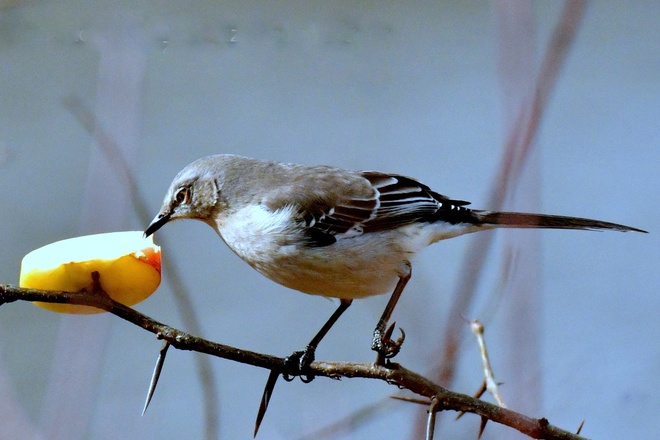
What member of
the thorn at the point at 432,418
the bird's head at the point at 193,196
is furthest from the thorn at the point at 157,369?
the bird's head at the point at 193,196

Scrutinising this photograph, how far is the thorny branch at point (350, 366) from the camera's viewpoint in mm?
1901

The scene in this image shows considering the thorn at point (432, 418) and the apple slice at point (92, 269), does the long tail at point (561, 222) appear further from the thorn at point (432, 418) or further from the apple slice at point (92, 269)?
the apple slice at point (92, 269)

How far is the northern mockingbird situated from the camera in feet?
11.0

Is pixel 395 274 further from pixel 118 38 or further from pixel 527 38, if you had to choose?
pixel 527 38

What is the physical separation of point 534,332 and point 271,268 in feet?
5.94

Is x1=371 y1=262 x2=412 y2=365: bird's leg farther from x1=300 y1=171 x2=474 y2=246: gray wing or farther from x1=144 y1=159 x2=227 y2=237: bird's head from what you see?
x1=144 y1=159 x2=227 y2=237: bird's head

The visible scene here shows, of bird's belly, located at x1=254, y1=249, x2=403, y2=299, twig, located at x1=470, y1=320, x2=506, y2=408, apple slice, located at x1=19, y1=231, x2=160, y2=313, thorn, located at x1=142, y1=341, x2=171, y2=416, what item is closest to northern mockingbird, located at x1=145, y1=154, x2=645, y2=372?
bird's belly, located at x1=254, y1=249, x2=403, y2=299

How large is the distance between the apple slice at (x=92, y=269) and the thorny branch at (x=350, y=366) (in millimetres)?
66

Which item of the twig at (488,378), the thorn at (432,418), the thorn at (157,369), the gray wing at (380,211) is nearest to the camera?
the thorn at (432,418)

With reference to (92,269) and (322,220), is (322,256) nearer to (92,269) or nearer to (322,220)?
(322,220)

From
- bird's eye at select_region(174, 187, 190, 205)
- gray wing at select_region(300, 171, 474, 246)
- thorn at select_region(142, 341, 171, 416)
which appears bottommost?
thorn at select_region(142, 341, 171, 416)

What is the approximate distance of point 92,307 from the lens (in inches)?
84.6

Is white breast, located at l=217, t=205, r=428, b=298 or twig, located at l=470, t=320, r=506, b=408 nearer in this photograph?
twig, located at l=470, t=320, r=506, b=408

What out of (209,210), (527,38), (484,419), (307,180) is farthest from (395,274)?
(527,38)
